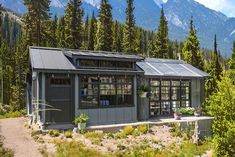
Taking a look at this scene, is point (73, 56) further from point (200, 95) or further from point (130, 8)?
point (130, 8)

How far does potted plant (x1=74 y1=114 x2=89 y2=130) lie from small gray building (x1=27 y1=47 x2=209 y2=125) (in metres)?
0.78

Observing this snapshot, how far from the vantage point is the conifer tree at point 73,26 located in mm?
45125

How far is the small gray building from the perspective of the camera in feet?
75.5

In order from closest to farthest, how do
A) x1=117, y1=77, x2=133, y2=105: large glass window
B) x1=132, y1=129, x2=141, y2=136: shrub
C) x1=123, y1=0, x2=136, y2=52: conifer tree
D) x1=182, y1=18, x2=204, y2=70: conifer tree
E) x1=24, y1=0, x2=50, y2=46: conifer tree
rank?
x1=132, y1=129, x2=141, y2=136: shrub, x1=117, y1=77, x2=133, y2=105: large glass window, x1=24, y1=0, x2=50, y2=46: conifer tree, x1=182, y1=18, x2=204, y2=70: conifer tree, x1=123, y1=0, x2=136, y2=52: conifer tree

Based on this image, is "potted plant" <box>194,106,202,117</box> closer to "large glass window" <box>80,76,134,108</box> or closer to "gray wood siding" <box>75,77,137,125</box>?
"gray wood siding" <box>75,77,137,125</box>

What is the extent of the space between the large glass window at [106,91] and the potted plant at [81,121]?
1.19 m

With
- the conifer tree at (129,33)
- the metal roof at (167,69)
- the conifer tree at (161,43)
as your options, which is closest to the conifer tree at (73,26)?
the conifer tree at (129,33)

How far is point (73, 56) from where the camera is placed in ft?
79.0

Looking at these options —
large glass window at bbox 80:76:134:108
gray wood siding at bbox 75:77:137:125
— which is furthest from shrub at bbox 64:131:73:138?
large glass window at bbox 80:76:134:108

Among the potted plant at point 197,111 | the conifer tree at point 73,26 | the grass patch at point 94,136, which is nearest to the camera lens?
the grass patch at point 94,136

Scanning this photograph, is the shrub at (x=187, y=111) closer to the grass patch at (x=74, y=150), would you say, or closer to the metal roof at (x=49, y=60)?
the metal roof at (x=49, y=60)

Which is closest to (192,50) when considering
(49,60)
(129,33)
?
(129,33)

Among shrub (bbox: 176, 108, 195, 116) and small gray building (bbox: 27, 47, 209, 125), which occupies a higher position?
small gray building (bbox: 27, 47, 209, 125)

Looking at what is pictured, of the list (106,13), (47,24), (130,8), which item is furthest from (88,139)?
(130,8)
